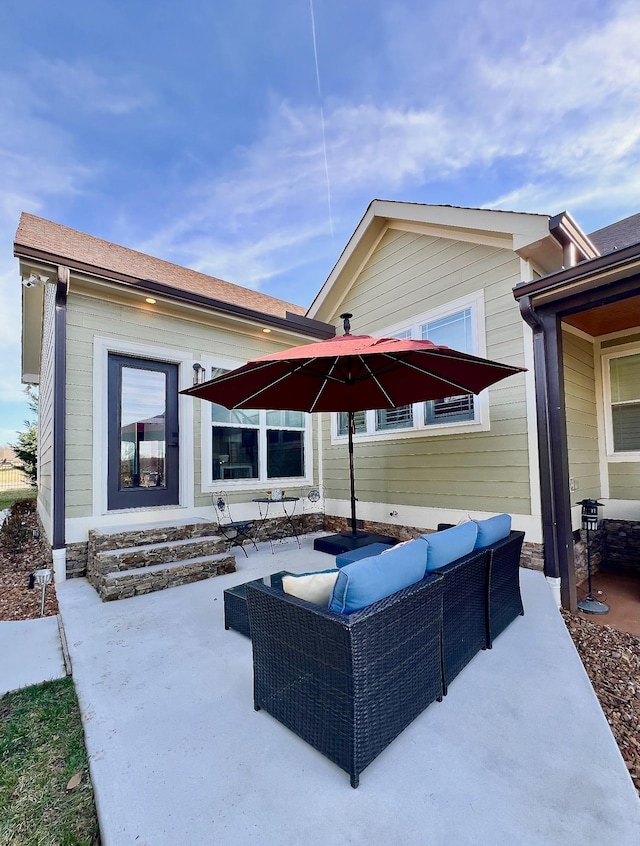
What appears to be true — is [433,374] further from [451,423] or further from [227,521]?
[227,521]

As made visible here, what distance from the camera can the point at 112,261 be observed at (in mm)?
5426

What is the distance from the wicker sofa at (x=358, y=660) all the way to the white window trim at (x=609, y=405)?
4.37 m

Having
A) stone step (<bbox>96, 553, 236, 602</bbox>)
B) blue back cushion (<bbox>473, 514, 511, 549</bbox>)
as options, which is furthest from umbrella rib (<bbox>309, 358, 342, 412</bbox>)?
blue back cushion (<bbox>473, 514, 511, 549</bbox>)

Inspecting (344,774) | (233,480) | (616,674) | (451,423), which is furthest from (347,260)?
(344,774)

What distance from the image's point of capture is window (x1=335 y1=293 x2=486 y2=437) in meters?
5.09

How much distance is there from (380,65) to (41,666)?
9.37 m

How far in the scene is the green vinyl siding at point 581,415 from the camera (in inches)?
193

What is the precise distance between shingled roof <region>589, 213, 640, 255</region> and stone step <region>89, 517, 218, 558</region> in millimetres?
6530

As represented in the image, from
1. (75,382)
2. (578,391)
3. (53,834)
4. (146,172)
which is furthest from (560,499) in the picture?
(146,172)

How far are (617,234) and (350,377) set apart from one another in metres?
5.04

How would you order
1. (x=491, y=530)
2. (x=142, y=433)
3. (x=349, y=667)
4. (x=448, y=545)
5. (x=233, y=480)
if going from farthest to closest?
(x=233, y=480) < (x=142, y=433) < (x=491, y=530) < (x=448, y=545) < (x=349, y=667)

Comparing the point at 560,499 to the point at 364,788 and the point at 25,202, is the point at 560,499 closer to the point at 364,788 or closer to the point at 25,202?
the point at 364,788

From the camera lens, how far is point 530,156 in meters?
7.77

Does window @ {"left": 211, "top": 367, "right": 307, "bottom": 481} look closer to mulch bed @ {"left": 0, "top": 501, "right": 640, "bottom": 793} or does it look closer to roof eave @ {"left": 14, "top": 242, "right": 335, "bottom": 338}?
roof eave @ {"left": 14, "top": 242, "right": 335, "bottom": 338}
